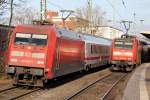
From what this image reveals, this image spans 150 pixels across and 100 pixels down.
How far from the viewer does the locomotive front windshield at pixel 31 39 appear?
730 inches

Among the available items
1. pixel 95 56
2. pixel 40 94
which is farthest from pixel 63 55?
pixel 95 56

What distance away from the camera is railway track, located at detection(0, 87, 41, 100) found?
15.4 metres

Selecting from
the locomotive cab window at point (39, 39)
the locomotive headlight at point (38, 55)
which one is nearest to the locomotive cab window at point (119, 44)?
the locomotive cab window at point (39, 39)

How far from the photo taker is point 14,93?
16.8 m

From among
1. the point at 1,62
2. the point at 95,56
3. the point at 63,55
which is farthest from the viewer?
the point at 95,56

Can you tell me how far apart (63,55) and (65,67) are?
0.93 m

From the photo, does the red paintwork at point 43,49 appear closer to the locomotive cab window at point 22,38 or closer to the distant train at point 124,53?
the locomotive cab window at point 22,38

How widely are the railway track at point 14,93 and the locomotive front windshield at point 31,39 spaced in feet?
6.94

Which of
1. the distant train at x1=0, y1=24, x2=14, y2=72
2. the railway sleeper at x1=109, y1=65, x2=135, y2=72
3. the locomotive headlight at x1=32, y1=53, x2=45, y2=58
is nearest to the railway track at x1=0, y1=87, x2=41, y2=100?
the locomotive headlight at x1=32, y1=53, x2=45, y2=58

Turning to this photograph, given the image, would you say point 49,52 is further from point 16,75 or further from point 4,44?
point 4,44

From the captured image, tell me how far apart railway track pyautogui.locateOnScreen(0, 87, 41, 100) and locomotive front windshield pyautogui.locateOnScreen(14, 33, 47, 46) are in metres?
2.11

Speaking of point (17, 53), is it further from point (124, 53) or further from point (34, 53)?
point (124, 53)

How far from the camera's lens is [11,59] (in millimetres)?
18391

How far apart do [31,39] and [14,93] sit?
9.99ft
